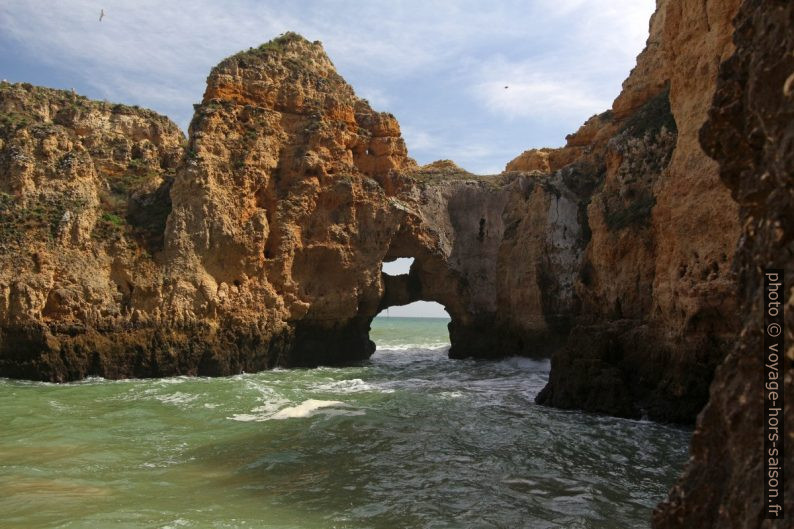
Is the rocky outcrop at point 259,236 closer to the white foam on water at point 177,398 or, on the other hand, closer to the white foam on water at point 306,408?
the white foam on water at point 177,398

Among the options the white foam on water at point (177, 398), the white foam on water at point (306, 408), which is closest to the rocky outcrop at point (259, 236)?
the white foam on water at point (177, 398)

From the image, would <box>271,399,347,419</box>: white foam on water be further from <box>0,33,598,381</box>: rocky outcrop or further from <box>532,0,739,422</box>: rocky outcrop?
<box>0,33,598,381</box>: rocky outcrop

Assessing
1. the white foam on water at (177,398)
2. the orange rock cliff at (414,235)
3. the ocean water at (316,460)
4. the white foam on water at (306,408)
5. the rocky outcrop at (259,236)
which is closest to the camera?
the orange rock cliff at (414,235)

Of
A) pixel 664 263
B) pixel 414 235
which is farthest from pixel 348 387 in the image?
pixel 414 235

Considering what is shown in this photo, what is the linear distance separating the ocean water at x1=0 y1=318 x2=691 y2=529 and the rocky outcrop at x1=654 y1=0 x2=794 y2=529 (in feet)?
11.5

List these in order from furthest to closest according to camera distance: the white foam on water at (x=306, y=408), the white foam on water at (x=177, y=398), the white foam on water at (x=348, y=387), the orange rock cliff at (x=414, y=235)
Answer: the white foam on water at (x=348, y=387) → the white foam on water at (x=177, y=398) → the white foam on water at (x=306, y=408) → the orange rock cliff at (x=414, y=235)

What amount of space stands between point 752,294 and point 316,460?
293 inches

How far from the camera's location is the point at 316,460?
381 inches

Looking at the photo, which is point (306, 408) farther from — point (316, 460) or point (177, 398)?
point (316, 460)

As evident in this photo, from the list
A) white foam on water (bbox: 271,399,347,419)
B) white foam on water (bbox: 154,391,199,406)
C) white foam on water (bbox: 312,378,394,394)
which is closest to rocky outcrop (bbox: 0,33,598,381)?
white foam on water (bbox: 154,391,199,406)

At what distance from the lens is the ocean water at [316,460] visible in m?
7.15

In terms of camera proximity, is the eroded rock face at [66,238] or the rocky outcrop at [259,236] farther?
the rocky outcrop at [259,236]

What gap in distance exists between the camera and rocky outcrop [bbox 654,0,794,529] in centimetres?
341

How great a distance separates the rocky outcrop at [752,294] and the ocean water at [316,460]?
3511 millimetres
